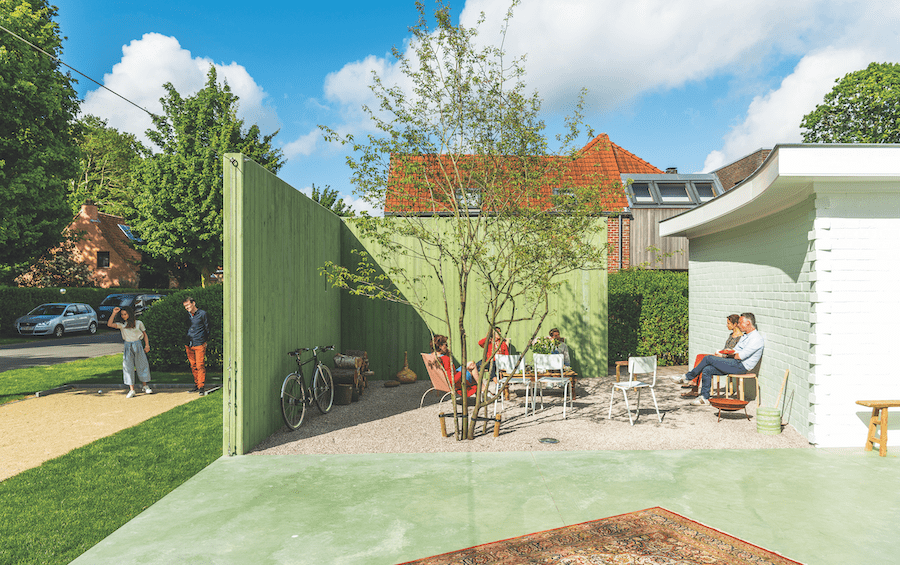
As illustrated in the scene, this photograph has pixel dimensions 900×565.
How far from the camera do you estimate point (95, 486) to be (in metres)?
4.73

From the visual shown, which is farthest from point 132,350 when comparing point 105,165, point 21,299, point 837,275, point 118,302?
point 105,165

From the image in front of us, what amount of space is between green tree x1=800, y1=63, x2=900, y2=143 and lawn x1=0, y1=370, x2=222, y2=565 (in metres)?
28.0

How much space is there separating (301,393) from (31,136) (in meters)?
15.8

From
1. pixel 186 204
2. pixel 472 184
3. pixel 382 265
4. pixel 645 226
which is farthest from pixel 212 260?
pixel 472 184

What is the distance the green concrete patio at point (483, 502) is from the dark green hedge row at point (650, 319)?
21.5ft

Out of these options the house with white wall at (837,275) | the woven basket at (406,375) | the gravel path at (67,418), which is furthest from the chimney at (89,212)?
the house with white wall at (837,275)

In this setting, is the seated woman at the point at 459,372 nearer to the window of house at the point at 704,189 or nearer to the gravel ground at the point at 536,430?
the gravel ground at the point at 536,430

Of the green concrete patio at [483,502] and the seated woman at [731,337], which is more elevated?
the seated woman at [731,337]

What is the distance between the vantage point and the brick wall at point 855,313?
5.80 metres

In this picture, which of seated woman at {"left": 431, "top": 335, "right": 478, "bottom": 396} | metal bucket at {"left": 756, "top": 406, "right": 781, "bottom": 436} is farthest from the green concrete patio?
seated woman at {"left": 431, "top": 335, "right": 478, "bottom": 396}

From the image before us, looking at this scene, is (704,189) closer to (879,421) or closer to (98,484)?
(879,421)

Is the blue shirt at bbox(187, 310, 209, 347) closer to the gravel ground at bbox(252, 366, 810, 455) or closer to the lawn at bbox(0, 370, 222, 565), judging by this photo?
the lawn at bbox(0, 370, 222, 565)

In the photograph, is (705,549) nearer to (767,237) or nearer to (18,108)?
(767,237)

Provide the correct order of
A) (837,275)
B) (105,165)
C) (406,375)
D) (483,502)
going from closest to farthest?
1. (483,502)
2. (837,275)
3. (406,375)
4. (105,165)
